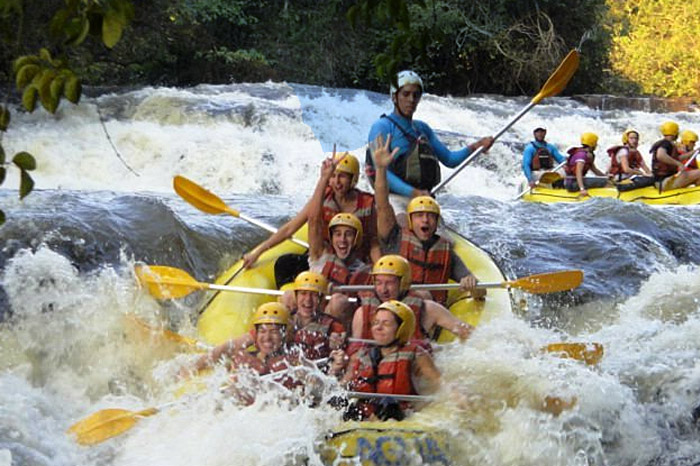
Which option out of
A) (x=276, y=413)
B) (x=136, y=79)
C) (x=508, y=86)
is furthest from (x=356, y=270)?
(x=508, y=86)

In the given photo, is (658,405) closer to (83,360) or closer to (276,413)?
(276,413)

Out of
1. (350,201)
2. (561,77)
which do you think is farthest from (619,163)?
(350,201)

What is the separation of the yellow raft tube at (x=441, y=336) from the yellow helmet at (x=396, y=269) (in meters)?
0.39

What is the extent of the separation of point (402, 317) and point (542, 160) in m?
7.83

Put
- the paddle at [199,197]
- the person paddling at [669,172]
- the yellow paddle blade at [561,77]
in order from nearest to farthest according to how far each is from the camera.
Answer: the paddle at [199,197], the yellow paddle blade at [561,77], the person paddling at [669,172]

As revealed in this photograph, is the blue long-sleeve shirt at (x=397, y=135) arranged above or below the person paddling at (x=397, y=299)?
above

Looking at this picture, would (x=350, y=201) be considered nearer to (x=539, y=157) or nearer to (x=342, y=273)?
(x=342, y=273)

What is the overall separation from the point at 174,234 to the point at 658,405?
3.33 metres

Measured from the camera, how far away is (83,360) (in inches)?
219

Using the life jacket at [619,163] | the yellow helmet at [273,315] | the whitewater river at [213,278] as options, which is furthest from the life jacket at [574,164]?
the yellow helmet at [273,315]

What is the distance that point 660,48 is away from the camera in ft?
68.8

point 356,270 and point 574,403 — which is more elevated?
point 356,270

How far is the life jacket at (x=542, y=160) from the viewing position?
1162 centimetres

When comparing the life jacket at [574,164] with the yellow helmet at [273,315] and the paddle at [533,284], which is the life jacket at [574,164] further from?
the yellow helmet at [273,315]
